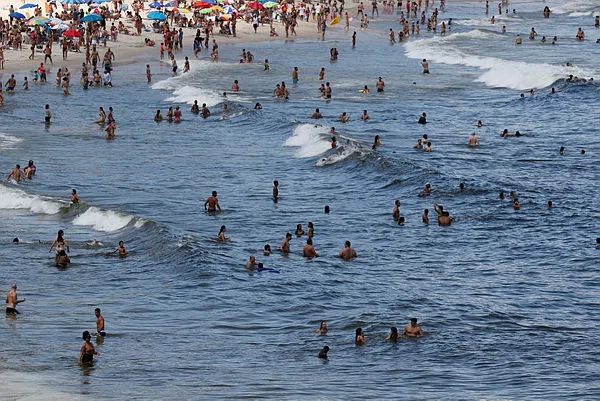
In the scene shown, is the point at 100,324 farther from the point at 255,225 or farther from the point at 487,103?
the point at 487,103

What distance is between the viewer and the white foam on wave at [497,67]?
62312 millimetres

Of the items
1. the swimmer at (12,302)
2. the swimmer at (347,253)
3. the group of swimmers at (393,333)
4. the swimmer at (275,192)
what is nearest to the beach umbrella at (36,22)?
the swimmer at (275,192)

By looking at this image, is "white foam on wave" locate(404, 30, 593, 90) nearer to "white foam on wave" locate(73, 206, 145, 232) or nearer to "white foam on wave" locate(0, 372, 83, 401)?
"white foam on wave" locate(73, 206, 145, 232)

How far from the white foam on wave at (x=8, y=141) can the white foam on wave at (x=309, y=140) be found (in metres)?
11.5

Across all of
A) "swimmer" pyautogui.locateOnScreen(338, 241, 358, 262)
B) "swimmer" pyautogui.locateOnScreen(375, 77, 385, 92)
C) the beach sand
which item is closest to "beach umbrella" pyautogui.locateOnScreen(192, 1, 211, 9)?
the beach sand

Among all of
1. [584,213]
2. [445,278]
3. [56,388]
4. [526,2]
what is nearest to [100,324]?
[56,388]

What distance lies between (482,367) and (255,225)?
13012 millimetres

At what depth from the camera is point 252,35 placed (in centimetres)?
8200

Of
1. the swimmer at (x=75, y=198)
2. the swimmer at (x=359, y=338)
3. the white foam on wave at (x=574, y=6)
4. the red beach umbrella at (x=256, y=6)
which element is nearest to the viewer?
the swimmer at (x=359, y=338)

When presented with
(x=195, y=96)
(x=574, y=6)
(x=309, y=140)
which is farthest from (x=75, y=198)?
(x=574, y=6)

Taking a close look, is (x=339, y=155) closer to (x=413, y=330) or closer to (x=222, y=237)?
(x=222, y=237)

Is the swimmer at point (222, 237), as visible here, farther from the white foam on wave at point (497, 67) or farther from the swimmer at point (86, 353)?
the white foam on wave at point (497, 67)

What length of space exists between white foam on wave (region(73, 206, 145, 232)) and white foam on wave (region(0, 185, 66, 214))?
1.33 meters

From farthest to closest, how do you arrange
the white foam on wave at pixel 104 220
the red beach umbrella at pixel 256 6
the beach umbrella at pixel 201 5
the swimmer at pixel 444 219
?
the red beach umbrella at pixel 256 6 < the beach umbrella at pixel 201 5 < the swimmer at pixel 444 219 < the white foam on wave at pixel 104 220
